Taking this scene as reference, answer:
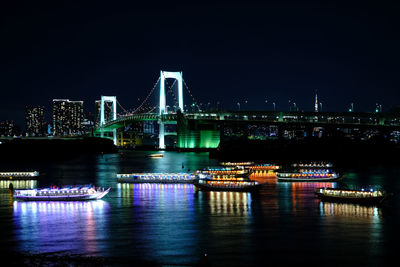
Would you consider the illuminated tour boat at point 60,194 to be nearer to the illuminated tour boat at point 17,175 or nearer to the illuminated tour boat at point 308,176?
the illuminated tour boat at point 17,175

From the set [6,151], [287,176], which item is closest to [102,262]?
[287,176]

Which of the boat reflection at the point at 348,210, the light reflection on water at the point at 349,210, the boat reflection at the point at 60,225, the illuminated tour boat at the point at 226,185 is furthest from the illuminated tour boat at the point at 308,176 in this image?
the boat reflection at the point at 60,225

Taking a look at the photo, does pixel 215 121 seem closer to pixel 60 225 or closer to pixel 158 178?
pixel 158 178

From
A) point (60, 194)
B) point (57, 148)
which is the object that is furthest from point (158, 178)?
point (57, 148)

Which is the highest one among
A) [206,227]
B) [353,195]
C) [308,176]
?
[308,176]

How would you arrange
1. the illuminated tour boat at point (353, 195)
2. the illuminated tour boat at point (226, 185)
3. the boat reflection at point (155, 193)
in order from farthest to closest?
the illuminated tour boat at point (226, 185), the boat reflection at point (155, 193), the illuminated tour boat at point (353, 195)

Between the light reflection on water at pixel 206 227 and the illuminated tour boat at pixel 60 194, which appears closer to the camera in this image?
the light reflection on water at pixel 206 227

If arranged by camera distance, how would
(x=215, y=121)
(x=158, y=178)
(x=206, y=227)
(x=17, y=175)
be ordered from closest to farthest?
(x=206, y=227) < (x=158, y=178) < (x=17, y=175) < (x=215, y=121)
